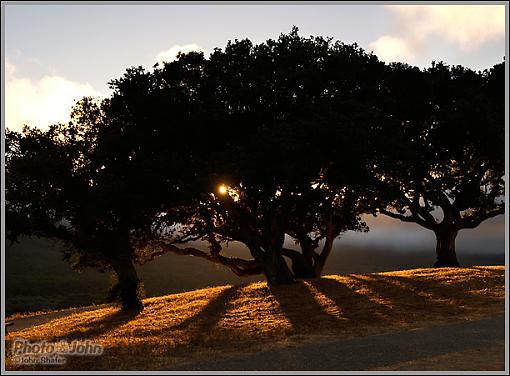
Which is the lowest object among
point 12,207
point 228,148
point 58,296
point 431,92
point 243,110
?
point 58,296

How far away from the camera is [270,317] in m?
24.0

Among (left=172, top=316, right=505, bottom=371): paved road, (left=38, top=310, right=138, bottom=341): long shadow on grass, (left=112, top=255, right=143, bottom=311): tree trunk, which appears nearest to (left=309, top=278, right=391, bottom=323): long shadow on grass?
(left=172, top=316, right=505, bottom=371): paved road

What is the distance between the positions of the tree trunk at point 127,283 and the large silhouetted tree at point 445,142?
52.2 ft

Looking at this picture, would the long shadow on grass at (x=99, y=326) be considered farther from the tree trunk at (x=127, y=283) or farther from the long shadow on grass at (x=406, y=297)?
the long shadow on grass at (x=406, y=297)

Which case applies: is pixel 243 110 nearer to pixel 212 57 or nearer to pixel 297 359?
pixel 212 57

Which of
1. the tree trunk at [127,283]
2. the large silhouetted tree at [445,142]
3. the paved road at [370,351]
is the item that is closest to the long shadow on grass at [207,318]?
the paved road at [370,351]

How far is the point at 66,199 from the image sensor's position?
30000 millimetres

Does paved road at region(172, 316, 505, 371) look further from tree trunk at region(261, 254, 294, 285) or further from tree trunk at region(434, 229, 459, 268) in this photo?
tree trunk at region(434, 229, 459, 268)

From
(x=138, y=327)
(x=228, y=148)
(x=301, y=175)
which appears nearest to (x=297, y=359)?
(x=138, y=327)

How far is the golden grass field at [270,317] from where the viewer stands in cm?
1733

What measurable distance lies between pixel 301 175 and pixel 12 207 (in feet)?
52.1

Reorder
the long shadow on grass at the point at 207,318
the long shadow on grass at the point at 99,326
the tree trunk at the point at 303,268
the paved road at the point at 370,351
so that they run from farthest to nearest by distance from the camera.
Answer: the tree trunk at the point at 303,268 < the long shadow on grass at the point at 99,326 < the long shadow on grass at the point at 207,318 < the paved road at the point at 370,351

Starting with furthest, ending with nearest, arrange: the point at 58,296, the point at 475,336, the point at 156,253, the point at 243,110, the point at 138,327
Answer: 1. the point at 58,296
2. the point at 156,253
3. the point at 243,110
4. the point at 138,327
5. the point at 475,336

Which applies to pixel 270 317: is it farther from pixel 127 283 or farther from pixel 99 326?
pixel 127 283
